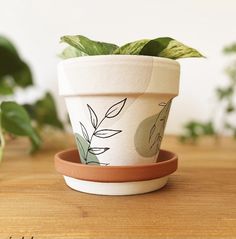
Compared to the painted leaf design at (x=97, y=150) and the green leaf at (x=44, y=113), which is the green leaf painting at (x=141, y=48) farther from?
the green leaf at (x=44, y=113)

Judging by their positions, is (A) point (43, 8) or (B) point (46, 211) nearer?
(B) point (46, 211)

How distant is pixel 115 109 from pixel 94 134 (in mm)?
42

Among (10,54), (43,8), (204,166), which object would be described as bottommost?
(204,166)

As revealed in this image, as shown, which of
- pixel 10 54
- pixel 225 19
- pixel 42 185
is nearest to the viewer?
pixel 42 185

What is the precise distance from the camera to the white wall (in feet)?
3.03

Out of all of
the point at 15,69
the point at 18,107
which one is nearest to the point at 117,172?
the point at 18,107

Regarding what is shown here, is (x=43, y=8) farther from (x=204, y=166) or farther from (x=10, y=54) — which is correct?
(x=204, y=166)

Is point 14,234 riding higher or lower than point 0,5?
lower

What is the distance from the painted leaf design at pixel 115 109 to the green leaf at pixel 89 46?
0.06 meters

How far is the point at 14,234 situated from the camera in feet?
0.75

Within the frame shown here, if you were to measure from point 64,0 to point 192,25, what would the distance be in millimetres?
452

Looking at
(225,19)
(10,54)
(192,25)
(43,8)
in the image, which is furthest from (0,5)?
(225,19)

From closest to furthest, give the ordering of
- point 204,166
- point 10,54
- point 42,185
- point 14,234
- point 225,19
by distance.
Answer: point 14,234
point 42,185
point 204,166
point 10,54
point 225,19

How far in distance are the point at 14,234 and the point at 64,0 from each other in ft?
2.93
